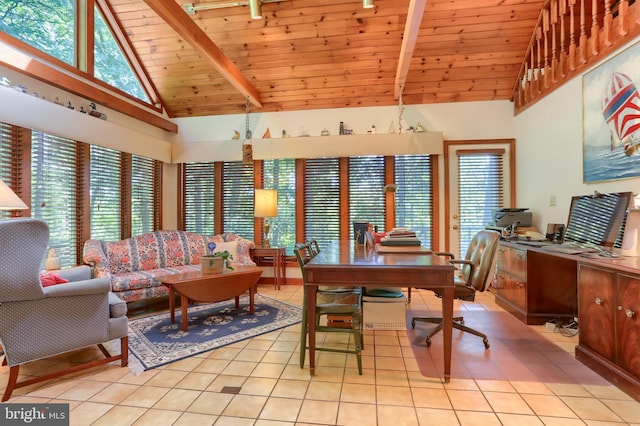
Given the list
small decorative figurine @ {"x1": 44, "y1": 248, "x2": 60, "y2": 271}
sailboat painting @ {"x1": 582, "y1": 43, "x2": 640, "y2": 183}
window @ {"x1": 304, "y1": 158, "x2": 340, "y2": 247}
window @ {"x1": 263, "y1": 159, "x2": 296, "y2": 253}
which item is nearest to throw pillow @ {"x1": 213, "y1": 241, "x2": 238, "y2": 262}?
window @ {"x1": 263, "y1": 159, "x2": 296, "y2": 253}

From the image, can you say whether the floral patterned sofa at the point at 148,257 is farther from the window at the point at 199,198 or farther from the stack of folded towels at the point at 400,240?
the stack of folded towels at the point at 400,240

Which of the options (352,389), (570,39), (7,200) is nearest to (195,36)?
(7,200)

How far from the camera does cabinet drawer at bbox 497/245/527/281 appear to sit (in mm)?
3193

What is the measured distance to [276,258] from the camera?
4.68 meters

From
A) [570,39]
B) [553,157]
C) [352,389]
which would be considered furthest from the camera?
[553,157]

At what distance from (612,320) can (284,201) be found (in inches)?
162

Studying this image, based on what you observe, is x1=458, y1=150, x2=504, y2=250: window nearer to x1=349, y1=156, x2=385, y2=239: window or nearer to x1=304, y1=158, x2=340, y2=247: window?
A: x1=349, y1=156, x2=385, y2=239: window

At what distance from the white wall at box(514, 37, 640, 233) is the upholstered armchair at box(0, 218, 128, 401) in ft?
14.1

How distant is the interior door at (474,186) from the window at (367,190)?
1.02 m

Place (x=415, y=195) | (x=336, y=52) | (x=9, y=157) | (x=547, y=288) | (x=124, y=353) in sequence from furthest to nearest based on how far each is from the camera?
1. (x=415, y=195)
2. (x=336, y=52)
3. (x=547, y=288)
4. (x=9, y=157)
5. (x=124, y=353)

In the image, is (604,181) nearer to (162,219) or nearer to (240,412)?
(240,412)

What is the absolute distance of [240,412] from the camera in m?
1.77

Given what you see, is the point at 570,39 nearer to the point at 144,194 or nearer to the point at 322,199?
the point at 322,199

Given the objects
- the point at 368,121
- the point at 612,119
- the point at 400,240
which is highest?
the point at 368,121
